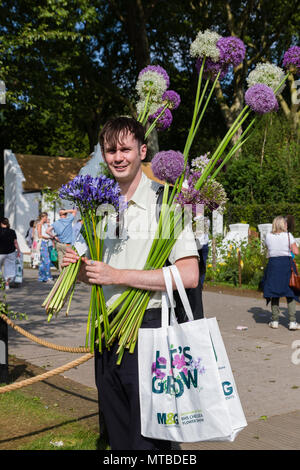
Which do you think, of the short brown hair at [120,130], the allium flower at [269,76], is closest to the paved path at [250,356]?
the short brown hair at [120,130]

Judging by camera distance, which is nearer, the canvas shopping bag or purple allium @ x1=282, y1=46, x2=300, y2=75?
the canvas shopping bag

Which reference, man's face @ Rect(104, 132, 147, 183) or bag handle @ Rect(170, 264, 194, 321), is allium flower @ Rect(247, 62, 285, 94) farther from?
bag handle @ Rect(170, 264, 194, 321)

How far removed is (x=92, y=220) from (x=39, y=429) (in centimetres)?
260

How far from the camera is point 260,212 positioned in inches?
768

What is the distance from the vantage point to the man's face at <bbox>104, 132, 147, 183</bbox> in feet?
8.89

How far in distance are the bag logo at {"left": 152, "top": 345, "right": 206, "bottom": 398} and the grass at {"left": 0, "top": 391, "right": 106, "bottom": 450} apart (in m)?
1.84

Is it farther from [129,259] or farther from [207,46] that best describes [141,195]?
[207,46]

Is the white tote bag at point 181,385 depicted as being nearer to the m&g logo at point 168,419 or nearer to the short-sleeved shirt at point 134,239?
the m&g logo at point 168,419

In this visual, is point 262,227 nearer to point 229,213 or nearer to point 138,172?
point 229,213

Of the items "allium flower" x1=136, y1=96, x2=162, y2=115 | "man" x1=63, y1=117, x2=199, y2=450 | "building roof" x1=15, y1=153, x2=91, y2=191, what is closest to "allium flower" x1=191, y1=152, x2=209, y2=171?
"man" x1=63, y1=117, x2=199, y2=450

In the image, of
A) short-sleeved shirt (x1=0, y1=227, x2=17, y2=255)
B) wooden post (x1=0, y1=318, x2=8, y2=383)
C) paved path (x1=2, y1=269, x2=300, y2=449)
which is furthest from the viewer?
short-sleeved shirt (x1=0, y1=227, x2=17, y2=255)

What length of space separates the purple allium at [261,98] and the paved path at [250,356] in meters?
2.58
